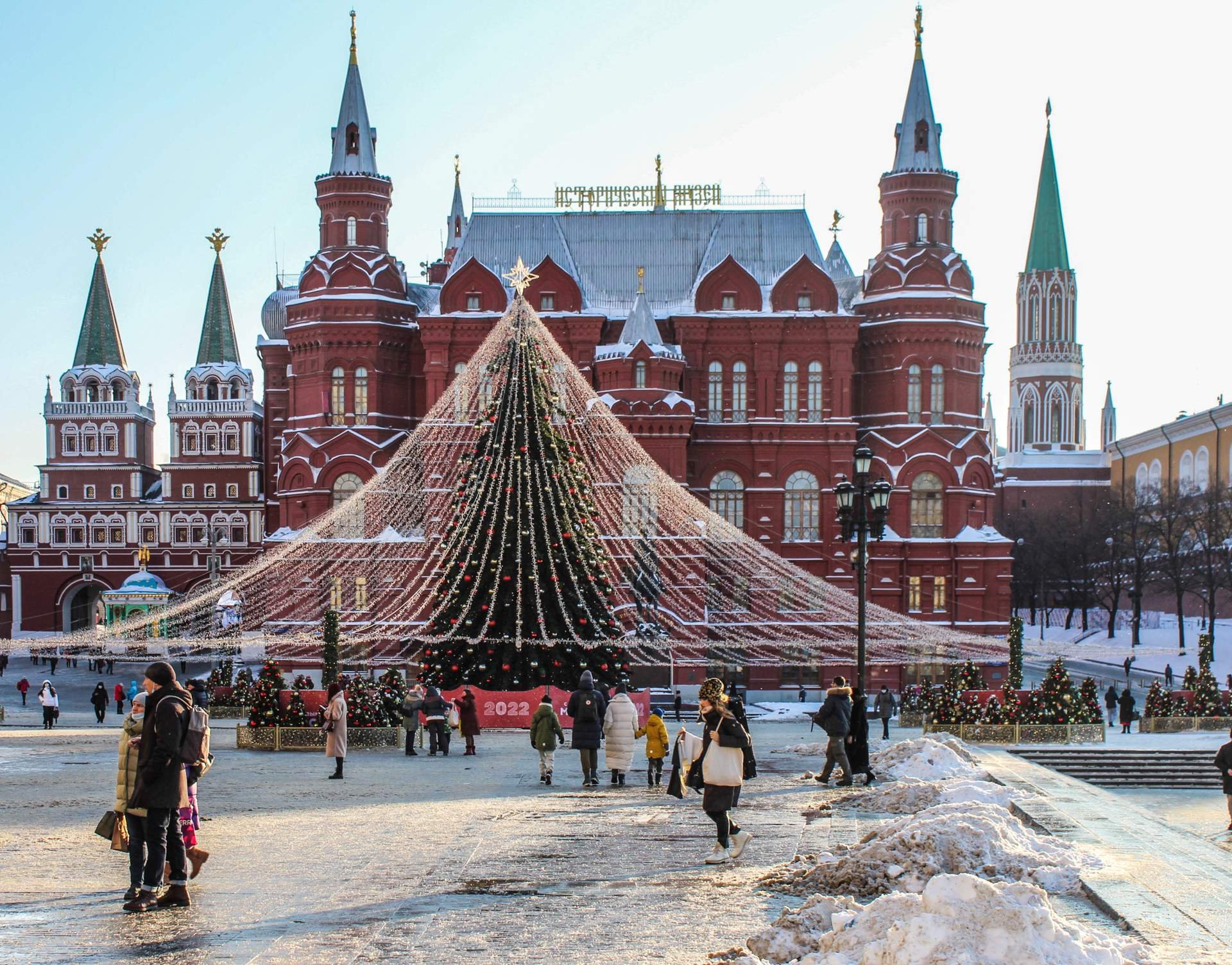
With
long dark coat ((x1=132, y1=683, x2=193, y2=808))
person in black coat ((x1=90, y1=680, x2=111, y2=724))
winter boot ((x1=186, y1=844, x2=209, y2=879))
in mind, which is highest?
long dark coat ((x1=132, y1=683, x2=193, y2=808))

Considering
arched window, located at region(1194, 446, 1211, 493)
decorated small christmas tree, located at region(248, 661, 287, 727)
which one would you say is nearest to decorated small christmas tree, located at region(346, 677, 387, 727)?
decorated small christmas tree, located at region(248, 661, 287, 727)

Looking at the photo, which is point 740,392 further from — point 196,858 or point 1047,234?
point 1047,234

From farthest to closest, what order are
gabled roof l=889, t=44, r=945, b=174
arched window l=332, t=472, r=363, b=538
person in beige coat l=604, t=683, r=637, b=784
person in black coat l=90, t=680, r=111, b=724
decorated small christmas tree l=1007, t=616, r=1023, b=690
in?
1. gabled roof l=889, t=44, r=945, b=174
2. arched window l=332, t=472, r=363, b=538
3. person in black coat l=90, t=680, r=111, b=724
4. decorated small christmas tree l=1007, t=616, r=1023, b=690
5. person in beige coat l=604, t=683, r=637, b=784

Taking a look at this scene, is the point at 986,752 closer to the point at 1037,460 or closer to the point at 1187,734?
the point at 1187,734

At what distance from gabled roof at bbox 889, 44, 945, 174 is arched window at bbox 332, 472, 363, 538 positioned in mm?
24248

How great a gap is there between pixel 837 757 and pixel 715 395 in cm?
4010

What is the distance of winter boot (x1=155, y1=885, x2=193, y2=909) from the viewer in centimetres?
1095

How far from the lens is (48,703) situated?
34.1m

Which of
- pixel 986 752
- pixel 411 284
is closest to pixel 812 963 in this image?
pixel 986 752

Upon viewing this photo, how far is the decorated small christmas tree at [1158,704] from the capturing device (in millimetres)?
32938

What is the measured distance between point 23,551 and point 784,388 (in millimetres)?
43314

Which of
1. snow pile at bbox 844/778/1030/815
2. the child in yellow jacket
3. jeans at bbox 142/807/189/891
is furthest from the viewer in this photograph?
the child in yellow jacket

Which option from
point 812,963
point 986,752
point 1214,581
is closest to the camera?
point 812,963

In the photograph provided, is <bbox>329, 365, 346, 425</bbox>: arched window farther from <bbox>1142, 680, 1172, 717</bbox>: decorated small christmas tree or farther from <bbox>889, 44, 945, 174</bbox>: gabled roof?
<bbox>1142, 680, 1172, 717</bbox>: decorated small christmas tree
